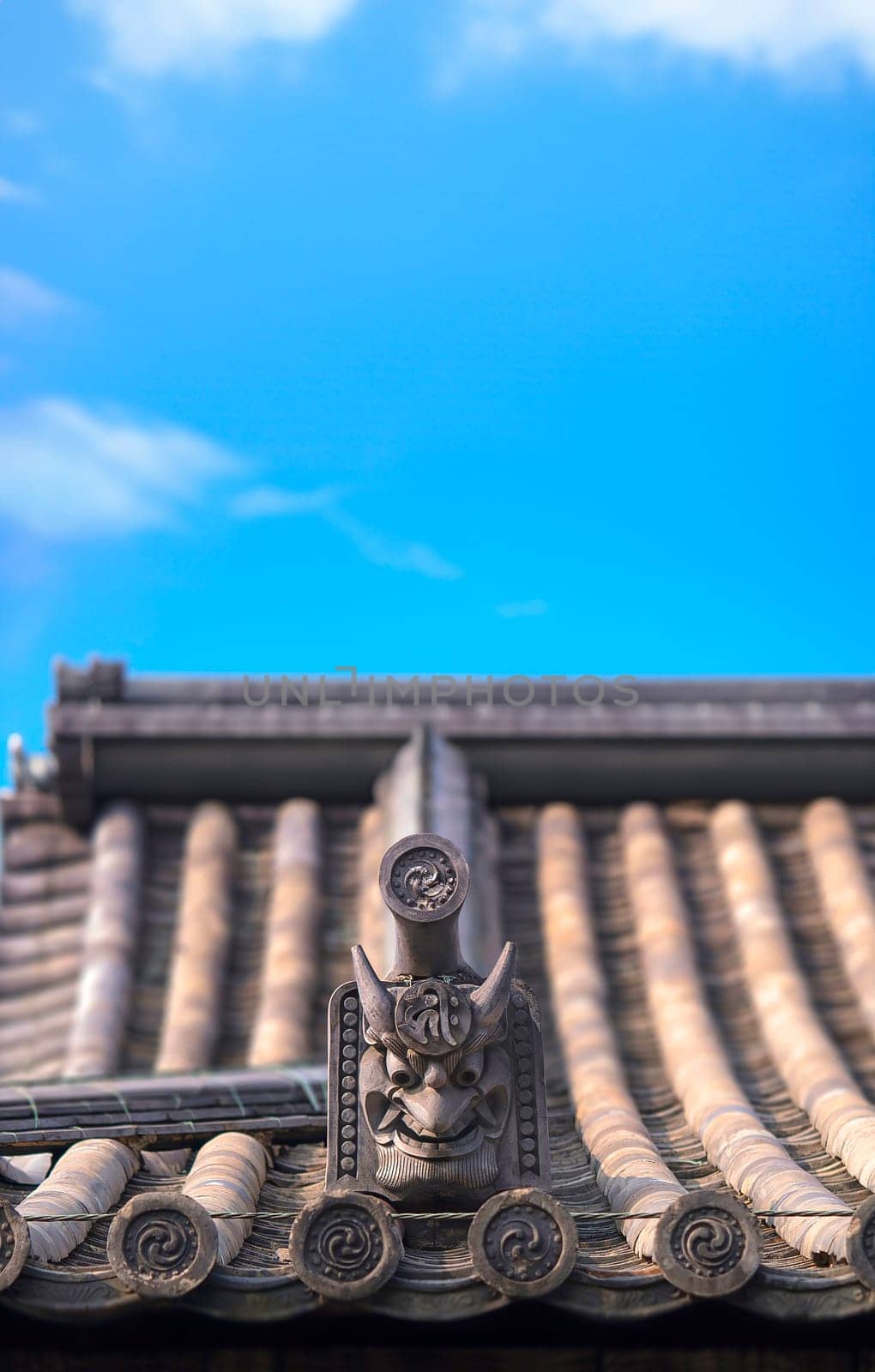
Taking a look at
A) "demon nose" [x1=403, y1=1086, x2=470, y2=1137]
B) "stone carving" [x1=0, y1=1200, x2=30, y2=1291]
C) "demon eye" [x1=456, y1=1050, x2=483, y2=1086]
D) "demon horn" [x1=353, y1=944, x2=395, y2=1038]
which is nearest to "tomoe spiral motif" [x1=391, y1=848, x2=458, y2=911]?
"demon horn" [x1=353, y1=944, x2=395, y2=1038]

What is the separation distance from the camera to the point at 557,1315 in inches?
219

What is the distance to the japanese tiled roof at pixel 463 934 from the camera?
7664mm

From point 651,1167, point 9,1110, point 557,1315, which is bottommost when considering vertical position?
point 557,1315

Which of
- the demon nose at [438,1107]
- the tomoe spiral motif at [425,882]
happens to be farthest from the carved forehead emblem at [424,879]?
the demon nose at [438,1107]

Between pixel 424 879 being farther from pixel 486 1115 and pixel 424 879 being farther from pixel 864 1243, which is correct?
pixel 864 1243

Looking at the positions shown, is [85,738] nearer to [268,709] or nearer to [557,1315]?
[268,709]

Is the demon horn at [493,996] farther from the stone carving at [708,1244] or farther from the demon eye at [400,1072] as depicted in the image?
the stone carving at [708,1244]

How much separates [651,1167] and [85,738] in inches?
273

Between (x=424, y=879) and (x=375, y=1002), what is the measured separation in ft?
1.57

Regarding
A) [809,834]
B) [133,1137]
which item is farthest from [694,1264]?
[809,834]

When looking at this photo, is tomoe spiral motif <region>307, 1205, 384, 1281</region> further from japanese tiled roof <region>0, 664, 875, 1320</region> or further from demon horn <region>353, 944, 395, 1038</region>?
demon horn <region>353, 944, 395, 1038</region>

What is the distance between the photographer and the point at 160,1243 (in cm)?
544

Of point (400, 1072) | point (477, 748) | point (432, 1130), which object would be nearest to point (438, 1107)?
point (432, 1130)

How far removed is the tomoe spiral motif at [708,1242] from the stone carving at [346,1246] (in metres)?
0.89
